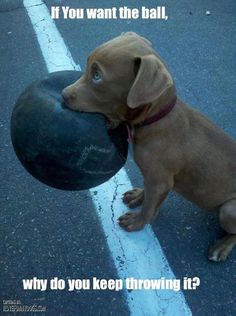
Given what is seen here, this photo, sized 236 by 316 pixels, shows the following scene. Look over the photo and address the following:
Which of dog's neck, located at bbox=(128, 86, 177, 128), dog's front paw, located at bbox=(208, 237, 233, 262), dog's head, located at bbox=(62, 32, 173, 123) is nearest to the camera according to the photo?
dog's head, located at bbox=(62, 32, 173, 123)

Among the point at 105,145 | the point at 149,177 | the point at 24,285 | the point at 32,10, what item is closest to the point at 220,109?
the point at 149,177

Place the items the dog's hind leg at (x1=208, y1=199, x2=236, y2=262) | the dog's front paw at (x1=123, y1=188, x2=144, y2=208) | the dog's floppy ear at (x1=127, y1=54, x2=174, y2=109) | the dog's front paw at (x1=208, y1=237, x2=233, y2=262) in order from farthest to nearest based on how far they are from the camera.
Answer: the dog's front paw at (x1=123, y1=188, x2=144, y2=208) < the dog's front paw at (x1=208, y1=237, x2=233, y2=262) < the dog's hind leg at (x1=208, y1=199, x2=236, y2=262) < the dog's floppy ear at (x1=127, y1=54, x2=174, y2=109)

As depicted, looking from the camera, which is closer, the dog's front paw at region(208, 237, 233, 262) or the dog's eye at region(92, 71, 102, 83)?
the dog's eye at region(92, 71, 102, 83)

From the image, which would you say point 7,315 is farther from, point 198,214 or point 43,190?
point 198,214

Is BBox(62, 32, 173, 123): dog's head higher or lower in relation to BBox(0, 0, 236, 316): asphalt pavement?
higher

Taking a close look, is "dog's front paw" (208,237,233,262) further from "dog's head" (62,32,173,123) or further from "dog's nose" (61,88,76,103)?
"dog's nose" (61,88,76,103)

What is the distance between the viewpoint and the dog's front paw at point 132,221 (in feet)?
11.1

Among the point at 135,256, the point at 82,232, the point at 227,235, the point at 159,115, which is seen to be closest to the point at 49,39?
the point at 82,232

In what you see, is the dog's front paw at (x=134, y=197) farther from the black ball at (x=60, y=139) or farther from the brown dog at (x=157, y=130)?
the black ball at (x=60, y=139)

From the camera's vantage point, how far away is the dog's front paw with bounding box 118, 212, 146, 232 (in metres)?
3.40

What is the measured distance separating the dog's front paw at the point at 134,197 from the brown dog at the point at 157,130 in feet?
0.50

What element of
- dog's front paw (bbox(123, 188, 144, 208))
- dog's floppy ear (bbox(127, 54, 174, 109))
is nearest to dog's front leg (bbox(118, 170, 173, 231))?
dog's front paw (bbox(123, 188, 144, 208))

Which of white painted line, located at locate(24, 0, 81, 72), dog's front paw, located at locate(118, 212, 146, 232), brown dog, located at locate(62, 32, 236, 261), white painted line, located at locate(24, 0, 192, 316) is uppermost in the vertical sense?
brown dog, located at locate(62, 32, 236, 261)

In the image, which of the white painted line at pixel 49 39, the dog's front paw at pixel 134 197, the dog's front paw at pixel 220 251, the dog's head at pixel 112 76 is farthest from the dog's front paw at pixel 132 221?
the white painted line at pixel 49 39
